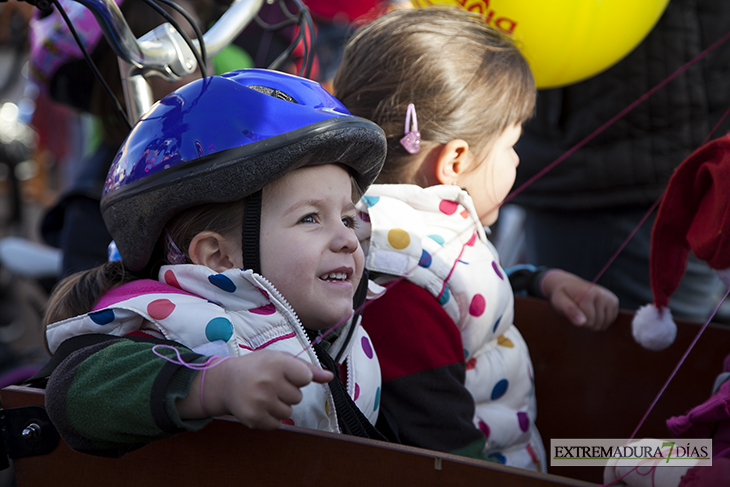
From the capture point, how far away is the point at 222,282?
0.96 meters

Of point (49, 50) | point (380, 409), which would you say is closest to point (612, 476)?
point (380, 409)

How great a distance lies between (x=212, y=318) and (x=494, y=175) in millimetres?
739

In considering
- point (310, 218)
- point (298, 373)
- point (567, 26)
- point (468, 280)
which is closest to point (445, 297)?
point (468, 280)

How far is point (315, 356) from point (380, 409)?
0.25m

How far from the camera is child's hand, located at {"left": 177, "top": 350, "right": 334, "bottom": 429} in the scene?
2.37 ft

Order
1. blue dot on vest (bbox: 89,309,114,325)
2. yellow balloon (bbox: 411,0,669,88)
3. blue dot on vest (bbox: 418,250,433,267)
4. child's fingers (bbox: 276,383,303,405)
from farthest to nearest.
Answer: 1. yellow balloon (bbox: 411,0,669,88)
2. blue dot on vest (bbox: 418,250,433,267)
3. blue dot on vest (bbox: 89,309,114,325)
4. child's fingers (bbox: 276,383,303,405)

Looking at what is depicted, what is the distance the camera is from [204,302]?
95cm

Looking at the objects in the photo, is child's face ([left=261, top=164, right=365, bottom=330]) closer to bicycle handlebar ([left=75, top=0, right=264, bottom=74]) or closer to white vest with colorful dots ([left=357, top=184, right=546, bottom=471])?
white vest with colorful dots ([left=357, top=184, right=546, bottom=471])

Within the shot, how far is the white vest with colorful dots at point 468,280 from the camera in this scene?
1250 millimetres

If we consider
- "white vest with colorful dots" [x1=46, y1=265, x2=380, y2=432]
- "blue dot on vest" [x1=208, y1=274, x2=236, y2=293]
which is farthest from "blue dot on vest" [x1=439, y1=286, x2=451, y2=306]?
"blue dot on vest" [x1=208, y1=274, x2=236, y2=293]

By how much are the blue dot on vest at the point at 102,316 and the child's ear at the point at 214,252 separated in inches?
6.8

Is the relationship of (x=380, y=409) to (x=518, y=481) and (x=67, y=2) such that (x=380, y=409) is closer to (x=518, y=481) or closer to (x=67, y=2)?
(x=518, y=481)

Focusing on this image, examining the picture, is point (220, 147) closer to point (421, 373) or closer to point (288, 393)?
point (288, 393)

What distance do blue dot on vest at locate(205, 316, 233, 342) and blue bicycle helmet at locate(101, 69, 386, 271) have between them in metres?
0.12
